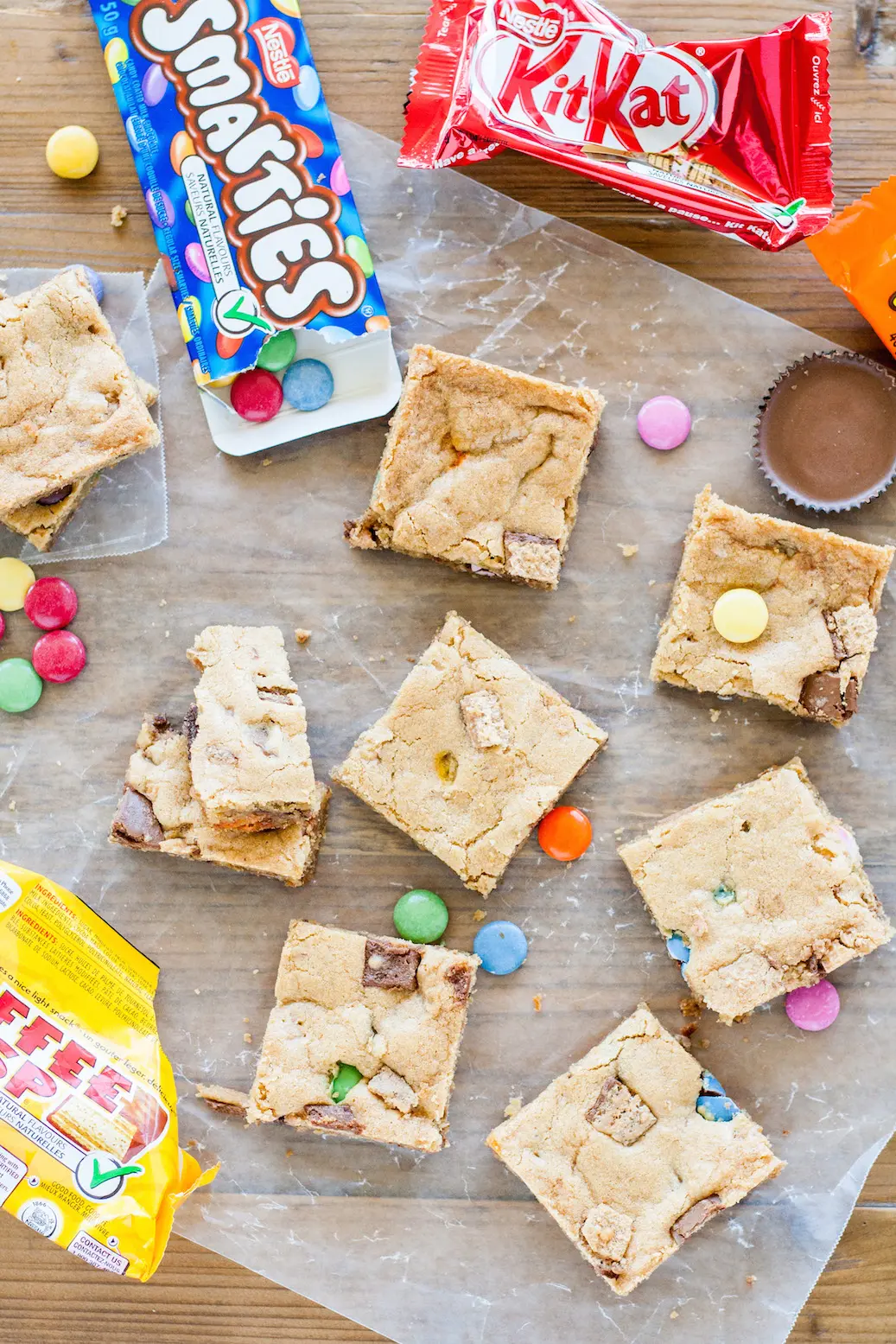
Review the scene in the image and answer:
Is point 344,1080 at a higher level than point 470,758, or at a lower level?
lower

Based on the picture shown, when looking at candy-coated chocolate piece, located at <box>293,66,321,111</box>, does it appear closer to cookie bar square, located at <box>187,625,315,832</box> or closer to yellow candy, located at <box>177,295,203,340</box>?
yellow candy, located at <box>177,295,203,340</box>

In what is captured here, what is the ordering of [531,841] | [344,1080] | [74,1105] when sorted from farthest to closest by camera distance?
1. [531,841]
2. [344,1080]
3. [74,1105]

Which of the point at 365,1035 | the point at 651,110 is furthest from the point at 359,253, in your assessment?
the point at 365,1035

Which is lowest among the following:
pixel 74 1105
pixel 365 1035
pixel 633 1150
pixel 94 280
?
pixel 633 1150

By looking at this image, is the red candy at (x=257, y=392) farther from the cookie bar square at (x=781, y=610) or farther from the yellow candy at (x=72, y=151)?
the cookie bar square at (x=781, y=610)

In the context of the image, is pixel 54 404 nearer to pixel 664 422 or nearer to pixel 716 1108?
pixel 664 422

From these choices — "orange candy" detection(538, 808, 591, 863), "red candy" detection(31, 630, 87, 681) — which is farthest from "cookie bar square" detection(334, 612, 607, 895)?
"red candy" detection(31, 630, 87, 681)
